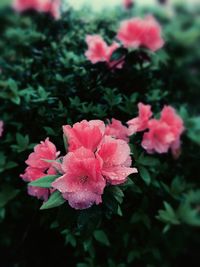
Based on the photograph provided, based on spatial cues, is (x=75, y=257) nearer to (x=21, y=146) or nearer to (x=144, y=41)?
(x=21, y=146)

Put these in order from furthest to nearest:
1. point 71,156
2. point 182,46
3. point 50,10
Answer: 1. point 182,46
2. point 50,10
3. point 71,156

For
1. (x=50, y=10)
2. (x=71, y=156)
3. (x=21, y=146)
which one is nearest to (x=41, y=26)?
(x=50, y=10)

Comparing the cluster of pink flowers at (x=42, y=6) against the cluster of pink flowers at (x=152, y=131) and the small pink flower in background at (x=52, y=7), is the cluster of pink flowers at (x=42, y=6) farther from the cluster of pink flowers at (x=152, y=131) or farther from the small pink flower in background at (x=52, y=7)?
the cluster of pink flowers at (x=152, y=131)

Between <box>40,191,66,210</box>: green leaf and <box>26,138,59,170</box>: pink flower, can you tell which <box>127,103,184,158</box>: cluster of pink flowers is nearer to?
<box>26,138,59,170</box>: pink flower

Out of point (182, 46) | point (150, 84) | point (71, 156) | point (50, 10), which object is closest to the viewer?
point (71, 156)

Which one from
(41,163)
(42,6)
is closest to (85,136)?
(41,163)

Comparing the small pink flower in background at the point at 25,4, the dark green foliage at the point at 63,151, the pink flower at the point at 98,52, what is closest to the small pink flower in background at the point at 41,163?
the dark green foliage at the point at 63,151

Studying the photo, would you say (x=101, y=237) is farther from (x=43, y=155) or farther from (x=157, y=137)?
(x=43, y=155)

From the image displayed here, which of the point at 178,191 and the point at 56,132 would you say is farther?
the point at 178,191
